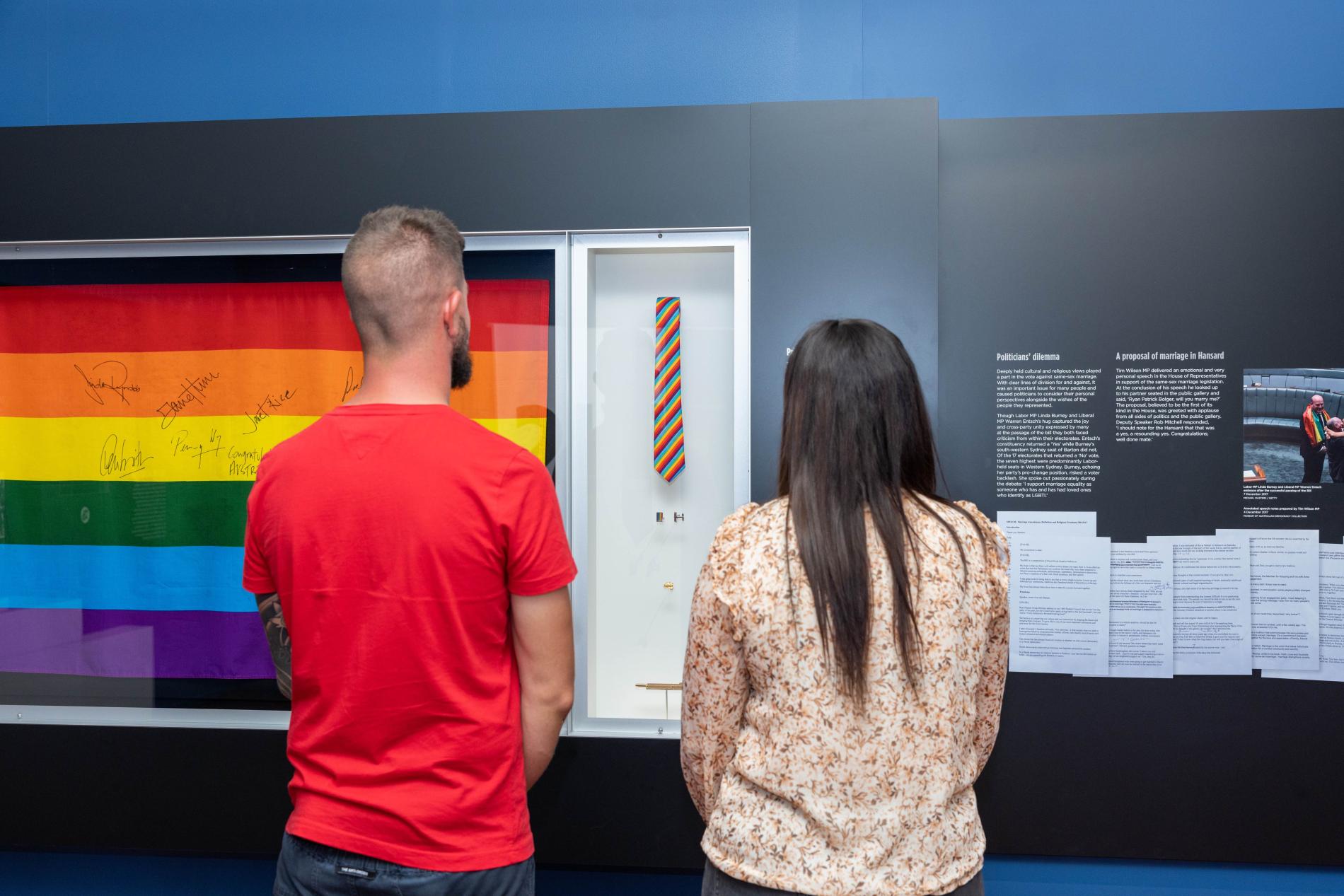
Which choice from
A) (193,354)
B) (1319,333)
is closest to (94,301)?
(193,354)

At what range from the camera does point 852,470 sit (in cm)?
120

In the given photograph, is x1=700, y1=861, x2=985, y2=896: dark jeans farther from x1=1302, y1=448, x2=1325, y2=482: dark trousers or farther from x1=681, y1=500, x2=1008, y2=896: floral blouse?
x1=1302, y1=448, x2=1325, y2=482: dark trousers

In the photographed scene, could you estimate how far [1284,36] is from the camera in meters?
2.51

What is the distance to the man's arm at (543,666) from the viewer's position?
54.7 inches

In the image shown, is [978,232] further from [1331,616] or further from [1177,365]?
[1331,616]

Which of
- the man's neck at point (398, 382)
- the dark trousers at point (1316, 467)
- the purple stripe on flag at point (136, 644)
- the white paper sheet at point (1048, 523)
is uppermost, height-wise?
the man's neck at point (398, 382)

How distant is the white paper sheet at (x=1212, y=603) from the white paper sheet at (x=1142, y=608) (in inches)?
1.0

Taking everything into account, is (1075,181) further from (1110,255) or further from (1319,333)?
(1319,333)

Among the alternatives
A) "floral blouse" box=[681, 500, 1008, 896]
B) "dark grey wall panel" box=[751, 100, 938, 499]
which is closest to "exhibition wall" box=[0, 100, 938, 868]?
"dark grey wall panel" box=[751, 100, 938, 499]

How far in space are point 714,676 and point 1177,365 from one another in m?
1.78

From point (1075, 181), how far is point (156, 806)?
311 cm
